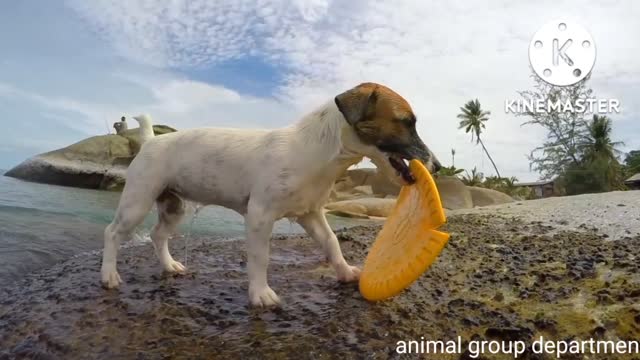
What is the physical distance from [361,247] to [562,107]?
130ft

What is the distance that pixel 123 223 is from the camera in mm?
4691

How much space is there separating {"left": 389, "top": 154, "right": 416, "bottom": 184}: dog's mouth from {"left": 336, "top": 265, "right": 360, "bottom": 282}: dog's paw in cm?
114

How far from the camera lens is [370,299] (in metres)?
3.93

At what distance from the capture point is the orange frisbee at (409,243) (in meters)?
3.43

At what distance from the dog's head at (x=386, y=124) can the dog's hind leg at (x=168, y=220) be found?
88.1 inches

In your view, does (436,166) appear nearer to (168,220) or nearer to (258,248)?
(258,248)

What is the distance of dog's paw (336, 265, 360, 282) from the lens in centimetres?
455

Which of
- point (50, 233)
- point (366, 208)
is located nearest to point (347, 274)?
point (50, 233)

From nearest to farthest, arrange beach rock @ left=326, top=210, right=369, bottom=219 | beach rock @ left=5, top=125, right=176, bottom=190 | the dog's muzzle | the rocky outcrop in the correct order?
the dog's muzzle, beach rock @ left=326, top=210, right=369, bottom=219, the rocky outcrop, beach rock @ left=5, top=125, right=176, bottom=190

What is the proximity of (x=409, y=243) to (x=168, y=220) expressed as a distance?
8.81 feet

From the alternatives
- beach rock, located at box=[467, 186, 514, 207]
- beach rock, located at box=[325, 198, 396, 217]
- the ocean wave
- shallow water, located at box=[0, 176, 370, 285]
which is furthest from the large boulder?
the ocean wave

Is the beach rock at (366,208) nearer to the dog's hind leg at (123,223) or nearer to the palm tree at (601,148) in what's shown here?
the dog's hind leg at (123,223)

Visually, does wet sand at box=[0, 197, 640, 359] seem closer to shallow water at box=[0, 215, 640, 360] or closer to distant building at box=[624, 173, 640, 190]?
shallow water at box=[0, 215, 640, 360]

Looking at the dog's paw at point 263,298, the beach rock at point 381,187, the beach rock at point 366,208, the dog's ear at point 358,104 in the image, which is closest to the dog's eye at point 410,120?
the dog's ear at point 358,104
